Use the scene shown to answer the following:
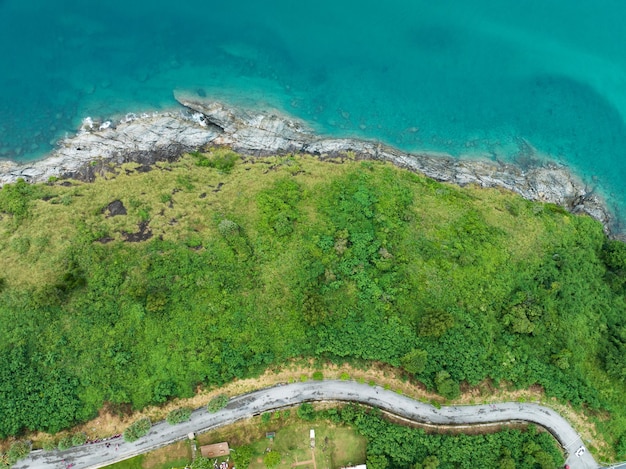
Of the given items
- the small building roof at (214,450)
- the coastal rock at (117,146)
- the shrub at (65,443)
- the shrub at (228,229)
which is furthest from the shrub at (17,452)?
the coastal rock at (117,146)

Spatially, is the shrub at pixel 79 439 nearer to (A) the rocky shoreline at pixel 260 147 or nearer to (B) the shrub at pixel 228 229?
(B) the shrub at pixel 228 229

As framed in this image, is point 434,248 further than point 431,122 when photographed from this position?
No

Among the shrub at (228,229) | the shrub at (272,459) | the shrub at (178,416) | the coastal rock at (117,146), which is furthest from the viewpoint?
the coastal rock at (117,146)

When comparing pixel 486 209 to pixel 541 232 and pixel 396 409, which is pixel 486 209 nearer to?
pixel 541 232

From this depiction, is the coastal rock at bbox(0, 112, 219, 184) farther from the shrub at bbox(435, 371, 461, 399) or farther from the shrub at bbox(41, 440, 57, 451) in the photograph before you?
the shrub at bbox(435, 371, 461, 399)

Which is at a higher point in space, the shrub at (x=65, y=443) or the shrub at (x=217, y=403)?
the shrub at (x=217, y=403)

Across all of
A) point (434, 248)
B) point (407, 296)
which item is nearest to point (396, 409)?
point (407, 296)
